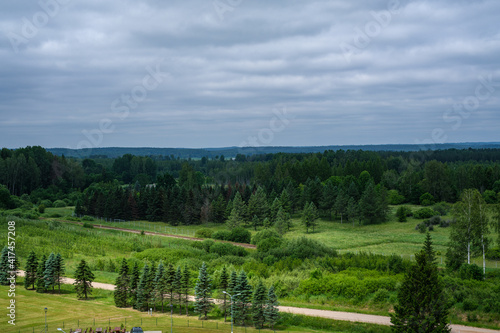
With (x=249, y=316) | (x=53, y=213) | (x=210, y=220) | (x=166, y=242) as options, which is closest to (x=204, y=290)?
(x=249, y=316)

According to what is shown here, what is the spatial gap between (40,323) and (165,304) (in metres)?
11.2

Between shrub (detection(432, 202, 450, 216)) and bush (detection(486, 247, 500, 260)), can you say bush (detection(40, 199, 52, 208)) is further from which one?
bush (detection(486, 247, 500, 260))

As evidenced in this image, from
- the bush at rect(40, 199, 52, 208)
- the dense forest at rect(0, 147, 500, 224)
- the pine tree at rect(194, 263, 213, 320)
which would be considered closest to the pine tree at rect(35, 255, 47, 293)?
the pine tree at rect(194, 263, 213, 320)

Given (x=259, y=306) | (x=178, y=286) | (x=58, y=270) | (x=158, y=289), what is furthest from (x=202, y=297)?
(x=58, y=270)

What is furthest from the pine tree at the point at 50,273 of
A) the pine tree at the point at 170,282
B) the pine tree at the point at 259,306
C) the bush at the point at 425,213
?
the bush at the point at 425,213

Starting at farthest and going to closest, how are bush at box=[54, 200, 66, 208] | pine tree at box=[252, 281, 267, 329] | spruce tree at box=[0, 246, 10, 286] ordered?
bush at box=[54, 200, 66, 208] < spruce tree at box=[0, 246, 10, 286] < pine tree at box=[252, 281, 267, 329]

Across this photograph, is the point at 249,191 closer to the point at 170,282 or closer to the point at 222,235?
the point at 222,235

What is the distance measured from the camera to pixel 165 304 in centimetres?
4253

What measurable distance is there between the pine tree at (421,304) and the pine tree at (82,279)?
28.7 m

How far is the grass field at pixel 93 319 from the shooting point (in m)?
34.8

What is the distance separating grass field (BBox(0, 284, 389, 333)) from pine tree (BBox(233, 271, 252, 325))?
110 centimetres

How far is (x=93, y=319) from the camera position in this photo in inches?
1438

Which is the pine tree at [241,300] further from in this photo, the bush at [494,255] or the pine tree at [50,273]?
the bush at [494,255]

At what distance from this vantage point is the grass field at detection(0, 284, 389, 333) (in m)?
34.8
